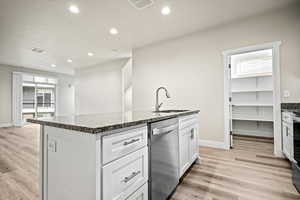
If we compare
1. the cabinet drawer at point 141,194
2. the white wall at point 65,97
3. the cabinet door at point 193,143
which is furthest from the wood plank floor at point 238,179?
the white wall at point 65,97

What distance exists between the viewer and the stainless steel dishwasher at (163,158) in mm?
1213

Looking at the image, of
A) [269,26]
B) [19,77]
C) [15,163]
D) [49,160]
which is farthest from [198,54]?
[19,77]

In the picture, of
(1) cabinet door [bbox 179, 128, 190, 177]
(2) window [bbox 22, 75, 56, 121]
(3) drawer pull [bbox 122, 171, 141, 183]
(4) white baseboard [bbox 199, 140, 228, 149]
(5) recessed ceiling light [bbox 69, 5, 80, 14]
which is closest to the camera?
(3) drawer pull [bbox 122, 171, 141, 183]

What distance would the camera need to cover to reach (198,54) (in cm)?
341

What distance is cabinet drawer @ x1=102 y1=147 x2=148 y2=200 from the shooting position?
2.73 feet

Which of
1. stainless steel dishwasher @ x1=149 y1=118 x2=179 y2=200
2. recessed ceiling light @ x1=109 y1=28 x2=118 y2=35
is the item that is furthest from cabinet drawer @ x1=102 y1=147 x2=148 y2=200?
recessed ceiling light @ x1=109 y1=28 x2=118 y2=35

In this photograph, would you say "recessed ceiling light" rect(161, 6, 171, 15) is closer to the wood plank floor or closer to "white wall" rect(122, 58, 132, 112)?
the wood plank floor

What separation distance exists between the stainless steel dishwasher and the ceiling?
2228mm

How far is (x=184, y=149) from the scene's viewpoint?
5.90 ft

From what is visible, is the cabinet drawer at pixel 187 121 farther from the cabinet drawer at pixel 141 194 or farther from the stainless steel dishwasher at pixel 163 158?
the cabinet drawer at pixel 141 194

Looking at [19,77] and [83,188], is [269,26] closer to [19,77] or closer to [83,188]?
[83,188]

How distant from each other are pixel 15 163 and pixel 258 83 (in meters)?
5.93

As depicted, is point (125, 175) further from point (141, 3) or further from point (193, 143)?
point (141, 3)

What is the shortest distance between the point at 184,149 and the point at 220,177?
65 centimetres
